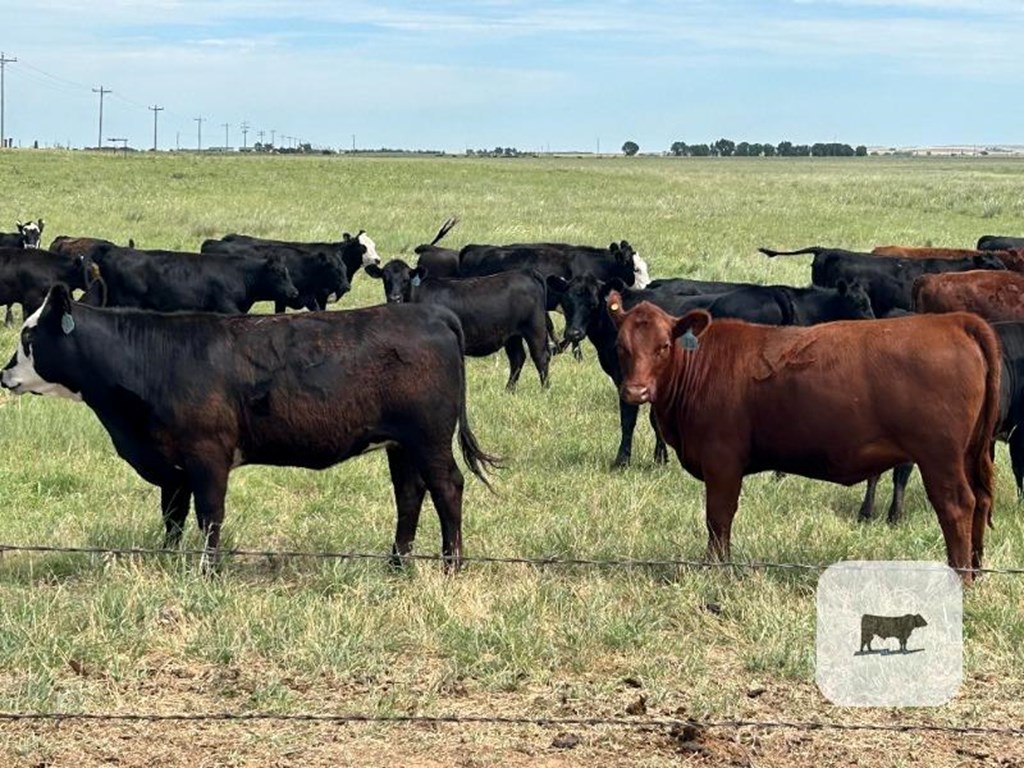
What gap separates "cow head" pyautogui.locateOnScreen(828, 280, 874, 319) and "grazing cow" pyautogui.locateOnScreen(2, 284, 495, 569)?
633 centimetres

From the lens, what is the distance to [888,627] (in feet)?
19.6

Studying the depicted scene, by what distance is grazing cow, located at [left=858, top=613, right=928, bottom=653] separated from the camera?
5.86 metres

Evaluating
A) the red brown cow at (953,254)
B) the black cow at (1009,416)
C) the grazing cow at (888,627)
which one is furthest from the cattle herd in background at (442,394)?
the red brown cow at (953,254)

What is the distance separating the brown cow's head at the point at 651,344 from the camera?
289 inches

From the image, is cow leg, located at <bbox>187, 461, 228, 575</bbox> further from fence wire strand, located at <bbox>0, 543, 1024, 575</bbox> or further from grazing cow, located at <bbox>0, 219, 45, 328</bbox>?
grazing cow, located at <bbox>0, 219, 45, 328</bbox>

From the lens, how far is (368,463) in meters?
10.3

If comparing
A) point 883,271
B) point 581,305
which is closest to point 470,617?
point 581,305

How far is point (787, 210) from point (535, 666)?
4200cm

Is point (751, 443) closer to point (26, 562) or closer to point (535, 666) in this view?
point (535, 666)

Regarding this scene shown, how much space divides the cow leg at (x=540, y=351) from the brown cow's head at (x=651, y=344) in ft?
22.0

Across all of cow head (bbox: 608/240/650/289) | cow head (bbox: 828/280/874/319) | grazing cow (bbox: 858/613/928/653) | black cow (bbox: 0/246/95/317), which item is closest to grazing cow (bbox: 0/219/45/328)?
black cow (bbox: 0/246/95/317)

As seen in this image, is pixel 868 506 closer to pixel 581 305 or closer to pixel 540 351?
pixel 581 305

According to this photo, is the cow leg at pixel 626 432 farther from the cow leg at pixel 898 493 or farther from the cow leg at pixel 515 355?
the cow leg at pixel 515 355

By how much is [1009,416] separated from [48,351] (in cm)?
611
